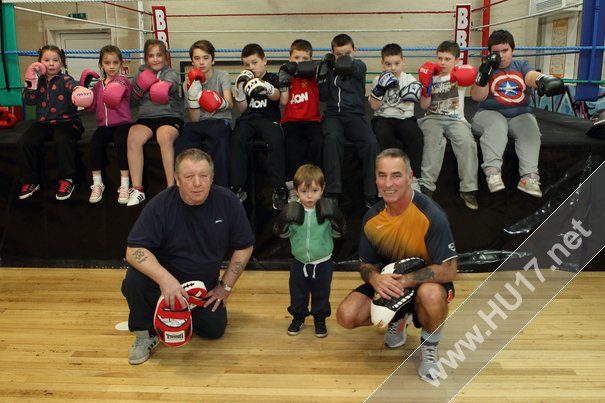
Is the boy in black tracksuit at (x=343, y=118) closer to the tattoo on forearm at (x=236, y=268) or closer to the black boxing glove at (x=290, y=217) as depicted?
the black boxing glove at (x=290, y=217)

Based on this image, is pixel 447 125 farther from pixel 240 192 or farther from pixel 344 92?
pixel 240 192

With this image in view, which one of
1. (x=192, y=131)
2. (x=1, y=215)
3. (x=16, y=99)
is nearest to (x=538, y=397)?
(x=192, y=131)

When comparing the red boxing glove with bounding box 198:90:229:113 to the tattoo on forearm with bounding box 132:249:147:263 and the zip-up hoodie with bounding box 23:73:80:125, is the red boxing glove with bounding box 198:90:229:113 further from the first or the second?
the tattoo on forearm with bounding box 132:249:147:263

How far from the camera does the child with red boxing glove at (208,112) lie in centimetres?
333

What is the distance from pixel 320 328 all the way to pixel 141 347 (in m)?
0.81

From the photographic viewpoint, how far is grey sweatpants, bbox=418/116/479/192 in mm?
3291

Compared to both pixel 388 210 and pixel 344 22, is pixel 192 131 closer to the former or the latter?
pixel 388 210

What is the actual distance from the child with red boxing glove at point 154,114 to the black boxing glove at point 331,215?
1180mm

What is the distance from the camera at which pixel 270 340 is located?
2594mm

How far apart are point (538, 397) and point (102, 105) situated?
9.55 feet

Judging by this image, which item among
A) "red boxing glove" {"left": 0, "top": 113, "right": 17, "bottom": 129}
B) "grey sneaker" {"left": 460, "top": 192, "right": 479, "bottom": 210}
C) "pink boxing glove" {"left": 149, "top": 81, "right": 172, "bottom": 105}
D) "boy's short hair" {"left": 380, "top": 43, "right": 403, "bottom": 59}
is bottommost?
"grey sneaker" {"left": 460, "top": 192, "right": 479, "bottom": 210}

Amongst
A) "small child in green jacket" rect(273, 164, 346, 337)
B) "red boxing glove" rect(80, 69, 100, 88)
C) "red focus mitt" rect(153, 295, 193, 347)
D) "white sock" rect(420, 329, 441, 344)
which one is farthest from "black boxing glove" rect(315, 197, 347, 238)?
"red boxing glove" rect(80, 69, 100, 88)

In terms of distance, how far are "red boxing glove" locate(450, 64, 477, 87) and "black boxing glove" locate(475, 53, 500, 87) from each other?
0.04m

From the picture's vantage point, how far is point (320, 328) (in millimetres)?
2625
